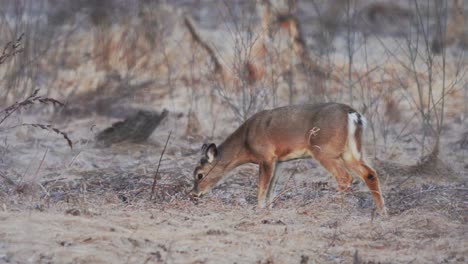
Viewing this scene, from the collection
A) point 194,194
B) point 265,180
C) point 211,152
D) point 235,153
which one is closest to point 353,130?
point 265,180

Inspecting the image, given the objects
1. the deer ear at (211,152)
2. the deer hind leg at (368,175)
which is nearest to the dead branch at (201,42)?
the deer ear at (211,152)

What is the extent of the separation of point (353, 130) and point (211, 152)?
1932 millimetres

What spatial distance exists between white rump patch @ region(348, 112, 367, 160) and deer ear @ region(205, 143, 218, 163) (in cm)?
180

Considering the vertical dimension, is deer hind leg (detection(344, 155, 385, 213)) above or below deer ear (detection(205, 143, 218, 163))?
below

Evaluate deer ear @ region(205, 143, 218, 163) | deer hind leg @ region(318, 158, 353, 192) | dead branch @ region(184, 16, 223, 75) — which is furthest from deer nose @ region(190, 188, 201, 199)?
dead branch @ region(184, 16, 223, 75)

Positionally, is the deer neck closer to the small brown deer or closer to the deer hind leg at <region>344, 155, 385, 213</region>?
the small brown deer

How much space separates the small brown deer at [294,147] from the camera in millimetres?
10680

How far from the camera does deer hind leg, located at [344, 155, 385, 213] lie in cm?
1005

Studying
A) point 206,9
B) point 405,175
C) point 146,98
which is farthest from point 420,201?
point 206,9

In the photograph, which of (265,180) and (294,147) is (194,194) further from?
(294,147)

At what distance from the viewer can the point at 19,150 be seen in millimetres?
14289

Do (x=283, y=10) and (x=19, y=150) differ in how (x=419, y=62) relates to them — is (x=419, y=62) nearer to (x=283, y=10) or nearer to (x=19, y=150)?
(x=283, y=10)

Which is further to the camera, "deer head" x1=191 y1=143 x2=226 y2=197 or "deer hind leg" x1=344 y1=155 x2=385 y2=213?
"deer head" x1=191 y1=143 x2=226 y2=197

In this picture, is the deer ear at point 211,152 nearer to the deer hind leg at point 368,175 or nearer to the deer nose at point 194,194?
the deer nose at point 194,194
